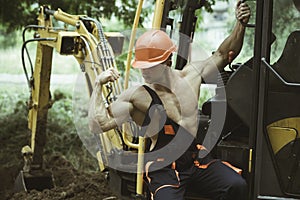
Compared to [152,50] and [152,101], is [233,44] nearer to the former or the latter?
[152,50]

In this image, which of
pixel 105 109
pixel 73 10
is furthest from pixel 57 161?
pixel 105 109

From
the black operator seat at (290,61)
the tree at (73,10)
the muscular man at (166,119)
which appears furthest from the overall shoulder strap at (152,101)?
the tree at (73,10)

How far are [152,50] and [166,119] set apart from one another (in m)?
0.46

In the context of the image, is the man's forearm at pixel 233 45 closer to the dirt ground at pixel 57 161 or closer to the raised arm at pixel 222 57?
the raised arm at pixel 222 57

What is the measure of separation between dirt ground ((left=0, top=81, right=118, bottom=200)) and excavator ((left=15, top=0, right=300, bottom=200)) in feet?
2.97

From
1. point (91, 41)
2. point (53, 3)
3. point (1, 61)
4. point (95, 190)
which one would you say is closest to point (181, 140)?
point (91, 41)

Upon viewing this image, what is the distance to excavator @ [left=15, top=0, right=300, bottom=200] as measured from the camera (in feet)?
12.8

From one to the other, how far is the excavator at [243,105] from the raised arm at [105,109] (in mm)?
218

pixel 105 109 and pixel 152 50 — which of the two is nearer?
pixel 152 50

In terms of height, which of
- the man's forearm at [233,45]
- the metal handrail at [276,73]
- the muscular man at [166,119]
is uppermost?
the man's forearm at [233,45]

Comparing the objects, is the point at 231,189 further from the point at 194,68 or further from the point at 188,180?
the point at 194,68

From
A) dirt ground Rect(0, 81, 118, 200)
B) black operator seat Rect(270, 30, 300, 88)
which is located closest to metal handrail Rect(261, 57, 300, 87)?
black operator seat Rect(270, 30, 300, 88)

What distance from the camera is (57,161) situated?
7.81m

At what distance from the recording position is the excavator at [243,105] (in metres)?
3.91
